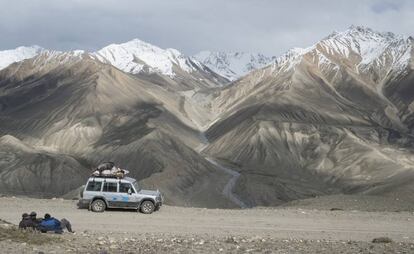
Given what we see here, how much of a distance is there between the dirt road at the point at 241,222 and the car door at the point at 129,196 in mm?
604

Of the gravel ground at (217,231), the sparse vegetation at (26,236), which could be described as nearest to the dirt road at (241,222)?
the gravel ground at (217,231)

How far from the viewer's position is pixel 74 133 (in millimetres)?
195500

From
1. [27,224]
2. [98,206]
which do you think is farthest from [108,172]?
[27,224]

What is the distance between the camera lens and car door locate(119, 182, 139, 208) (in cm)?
3339

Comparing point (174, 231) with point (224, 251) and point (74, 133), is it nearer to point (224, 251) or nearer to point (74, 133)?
point (224, 251)

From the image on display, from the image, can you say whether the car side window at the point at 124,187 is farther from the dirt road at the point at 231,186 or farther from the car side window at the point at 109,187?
the dirt road at the point at 231,186

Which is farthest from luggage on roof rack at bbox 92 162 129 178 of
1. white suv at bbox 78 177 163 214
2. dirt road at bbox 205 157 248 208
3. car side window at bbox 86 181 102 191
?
dirt road at bbox 205 157 248 208

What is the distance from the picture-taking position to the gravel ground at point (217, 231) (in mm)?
21469

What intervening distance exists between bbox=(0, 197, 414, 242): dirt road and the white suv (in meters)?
0.52

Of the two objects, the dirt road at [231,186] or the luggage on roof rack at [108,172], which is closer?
the luggage on roof rack at [108,172]

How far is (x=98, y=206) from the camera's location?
33219 mm

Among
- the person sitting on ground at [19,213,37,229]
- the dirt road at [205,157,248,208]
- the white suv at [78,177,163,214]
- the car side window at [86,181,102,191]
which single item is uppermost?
the dirt road at [205,157,248,208]

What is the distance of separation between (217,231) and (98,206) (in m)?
8.77

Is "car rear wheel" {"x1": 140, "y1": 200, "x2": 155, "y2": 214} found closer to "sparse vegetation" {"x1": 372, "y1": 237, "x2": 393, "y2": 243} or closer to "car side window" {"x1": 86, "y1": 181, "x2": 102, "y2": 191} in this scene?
"car side window" {"x1": 86, "y1": 181, "x2": 102, "y2": 191}
